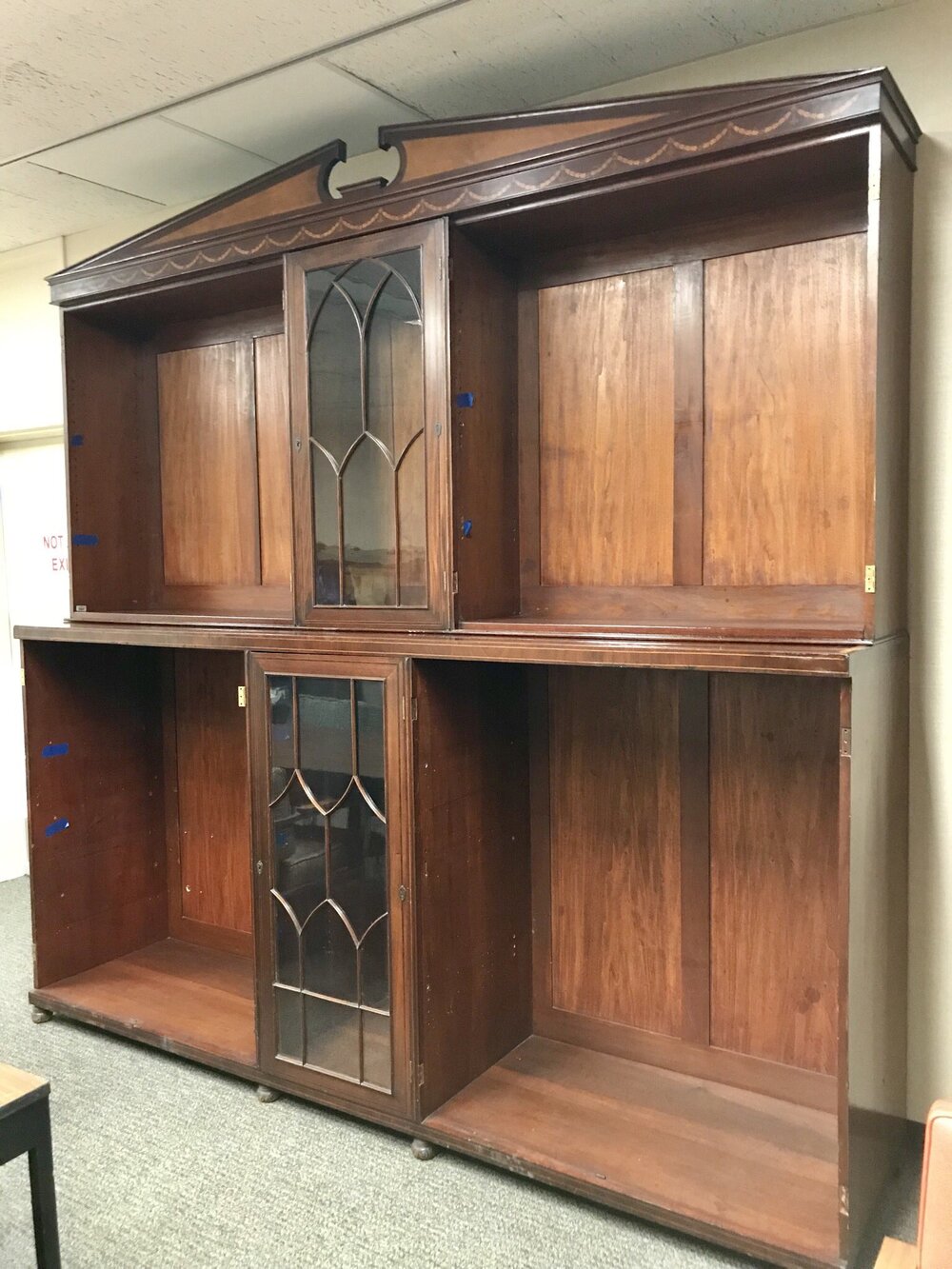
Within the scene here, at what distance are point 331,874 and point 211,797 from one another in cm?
122

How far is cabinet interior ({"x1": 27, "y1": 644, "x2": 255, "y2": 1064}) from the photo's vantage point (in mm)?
3357

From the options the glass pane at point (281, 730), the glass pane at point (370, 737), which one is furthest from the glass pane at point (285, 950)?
the glass pane at point (370, 737)

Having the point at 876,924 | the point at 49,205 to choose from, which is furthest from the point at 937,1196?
the point at 49,205

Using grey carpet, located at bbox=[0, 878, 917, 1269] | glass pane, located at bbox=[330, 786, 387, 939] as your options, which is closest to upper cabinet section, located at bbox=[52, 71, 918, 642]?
glass pane, located at bbox=[330, 786, 387, 939]

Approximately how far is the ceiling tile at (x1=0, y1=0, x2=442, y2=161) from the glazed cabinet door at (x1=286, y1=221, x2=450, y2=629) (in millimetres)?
496

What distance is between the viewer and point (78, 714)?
3.48 m

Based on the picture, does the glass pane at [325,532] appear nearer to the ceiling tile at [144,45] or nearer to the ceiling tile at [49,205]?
the ceiling tile at [144,45]

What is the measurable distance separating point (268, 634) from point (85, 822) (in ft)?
4.34

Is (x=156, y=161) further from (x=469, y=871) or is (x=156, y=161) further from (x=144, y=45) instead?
(x=469, y=871)

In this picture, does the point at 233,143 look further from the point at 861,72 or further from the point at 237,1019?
the point at 237,1019

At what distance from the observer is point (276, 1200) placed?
92.7 inches

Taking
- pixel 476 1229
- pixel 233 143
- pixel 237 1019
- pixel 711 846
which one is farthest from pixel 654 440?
pixel 237 1019

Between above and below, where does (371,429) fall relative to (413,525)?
above

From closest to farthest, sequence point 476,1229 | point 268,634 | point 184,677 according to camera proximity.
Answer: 1. point 476,1229
2. point 268,634
3. point 184,677
